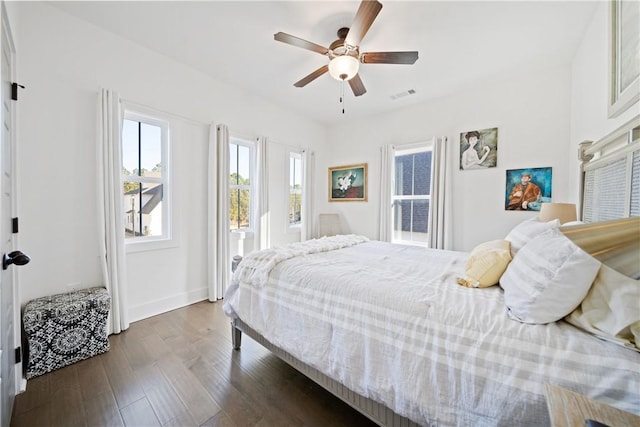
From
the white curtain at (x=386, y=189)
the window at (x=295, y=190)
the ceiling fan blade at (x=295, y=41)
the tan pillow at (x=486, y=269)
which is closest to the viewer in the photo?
the tan pillow at (x=486, y=269)

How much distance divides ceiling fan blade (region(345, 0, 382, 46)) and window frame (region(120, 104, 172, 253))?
2.22 m

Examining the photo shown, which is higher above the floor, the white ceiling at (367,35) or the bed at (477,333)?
the white ceiling at (367,35)

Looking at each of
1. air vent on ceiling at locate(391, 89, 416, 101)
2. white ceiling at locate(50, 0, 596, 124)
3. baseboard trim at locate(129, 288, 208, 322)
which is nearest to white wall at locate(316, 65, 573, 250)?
white ceiling at locate(50, 0, 596, 124)

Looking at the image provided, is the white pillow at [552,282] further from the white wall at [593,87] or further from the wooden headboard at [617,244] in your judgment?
the white wall at [593,87]

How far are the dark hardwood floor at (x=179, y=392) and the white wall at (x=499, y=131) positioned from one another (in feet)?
9.58

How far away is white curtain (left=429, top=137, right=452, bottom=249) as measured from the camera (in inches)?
137

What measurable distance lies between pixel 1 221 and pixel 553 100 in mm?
4859

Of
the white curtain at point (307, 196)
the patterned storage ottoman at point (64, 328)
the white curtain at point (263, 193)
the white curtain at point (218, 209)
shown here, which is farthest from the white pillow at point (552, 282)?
the white curtain at point (307, 196)

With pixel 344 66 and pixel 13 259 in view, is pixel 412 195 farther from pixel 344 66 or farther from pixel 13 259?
pixel 13 259

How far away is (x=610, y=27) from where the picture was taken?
4.94 feet

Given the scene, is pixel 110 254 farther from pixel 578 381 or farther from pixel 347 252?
pixel 578 381

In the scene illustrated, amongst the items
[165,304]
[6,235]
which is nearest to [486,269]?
[6,235]

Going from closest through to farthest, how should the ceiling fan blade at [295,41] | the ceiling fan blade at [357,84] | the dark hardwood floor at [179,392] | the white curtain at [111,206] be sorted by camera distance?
1. the dark hardwood floor at [179,392]
2. the ceiling fan blade at [295,41]
3. the white curtain at [111,206]
4. the ceiling fan blade at [357,84]

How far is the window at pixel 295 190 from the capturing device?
4.43 metres
